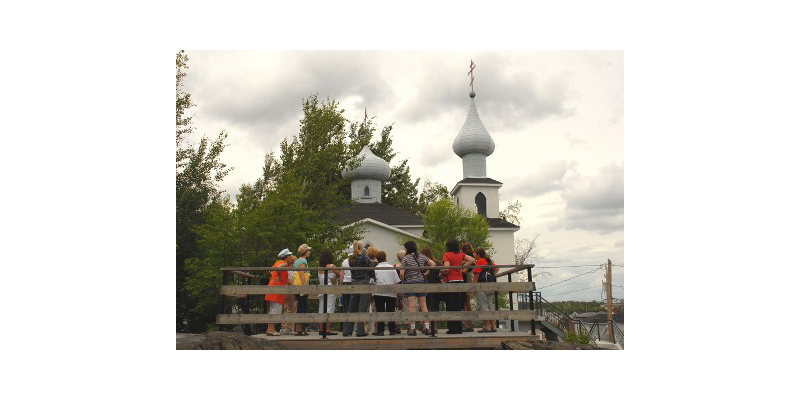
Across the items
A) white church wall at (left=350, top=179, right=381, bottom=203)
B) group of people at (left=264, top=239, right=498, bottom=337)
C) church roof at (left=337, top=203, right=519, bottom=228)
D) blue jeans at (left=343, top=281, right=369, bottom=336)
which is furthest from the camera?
white church wall at (left=350, top=179, right=381, bottom=203)

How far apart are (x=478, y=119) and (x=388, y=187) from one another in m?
10.6

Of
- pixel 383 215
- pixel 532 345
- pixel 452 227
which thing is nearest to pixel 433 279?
pixel 532 345

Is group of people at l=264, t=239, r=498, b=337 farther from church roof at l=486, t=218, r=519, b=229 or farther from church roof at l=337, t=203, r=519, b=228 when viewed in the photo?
church roof at l=486, t=218, r=519, b=229

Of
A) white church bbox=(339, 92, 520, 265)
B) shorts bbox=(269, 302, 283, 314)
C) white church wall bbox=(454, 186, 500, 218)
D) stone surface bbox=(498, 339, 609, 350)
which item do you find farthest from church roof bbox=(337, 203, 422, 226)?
stone surface bbox=(498, 339, 609, 350)

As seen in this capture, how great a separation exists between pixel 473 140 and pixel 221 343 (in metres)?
35.3

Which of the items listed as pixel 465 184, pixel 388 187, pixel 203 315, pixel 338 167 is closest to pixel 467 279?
pixel 203 315

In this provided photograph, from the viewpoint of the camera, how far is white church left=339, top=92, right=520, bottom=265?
133 feet

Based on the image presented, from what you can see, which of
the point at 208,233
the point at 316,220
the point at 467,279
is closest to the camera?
the point at 467,279

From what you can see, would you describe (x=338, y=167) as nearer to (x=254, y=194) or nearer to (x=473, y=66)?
(x=254, y=194)

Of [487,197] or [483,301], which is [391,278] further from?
[487,197]

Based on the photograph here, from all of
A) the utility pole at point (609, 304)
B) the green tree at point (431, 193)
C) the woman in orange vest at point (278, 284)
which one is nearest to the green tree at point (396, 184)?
the green tree at point (431, 193)

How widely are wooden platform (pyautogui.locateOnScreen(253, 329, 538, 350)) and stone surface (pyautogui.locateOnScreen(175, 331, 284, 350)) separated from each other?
0.56m

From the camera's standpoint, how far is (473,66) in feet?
148

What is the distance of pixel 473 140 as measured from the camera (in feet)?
145
